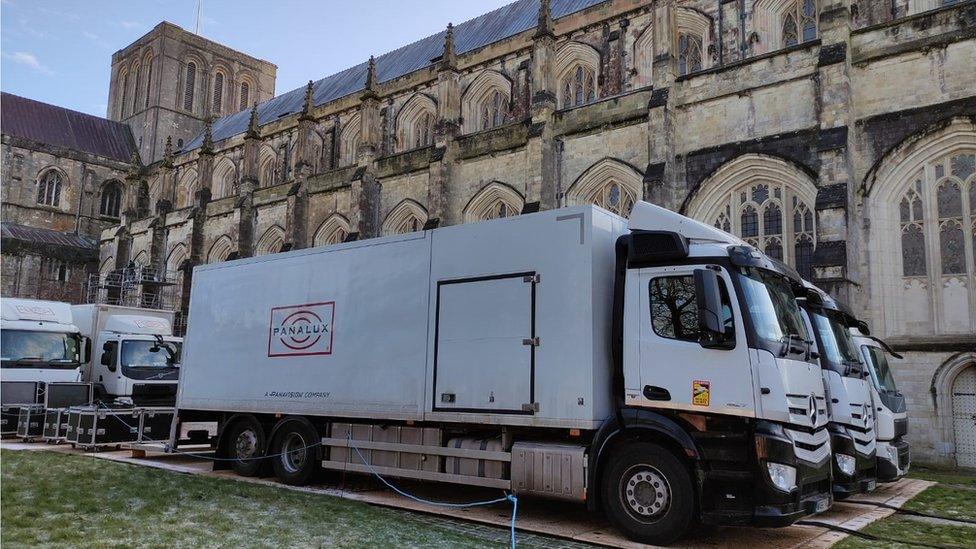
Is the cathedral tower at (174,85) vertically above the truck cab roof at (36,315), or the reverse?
the cathedral tower at (174,85)

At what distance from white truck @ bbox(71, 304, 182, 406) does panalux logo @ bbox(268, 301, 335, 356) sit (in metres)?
→ 7.43

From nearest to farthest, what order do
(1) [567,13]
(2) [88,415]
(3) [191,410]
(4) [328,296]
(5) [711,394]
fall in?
(5) [711,394], (4) [328,296], (3) [191,410], (2) [88,415], (1) [567,13]

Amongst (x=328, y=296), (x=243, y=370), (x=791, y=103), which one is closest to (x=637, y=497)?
(x=328, y=296)

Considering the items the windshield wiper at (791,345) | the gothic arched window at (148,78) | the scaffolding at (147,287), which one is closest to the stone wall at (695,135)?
Result: the scaffolding at (147,287)

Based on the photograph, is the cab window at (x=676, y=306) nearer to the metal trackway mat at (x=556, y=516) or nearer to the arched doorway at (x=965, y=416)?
the metal trackway mat at (x=556, y=516)

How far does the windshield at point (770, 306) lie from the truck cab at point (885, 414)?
396 centimetres

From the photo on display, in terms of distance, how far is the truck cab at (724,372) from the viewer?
638 centimetres

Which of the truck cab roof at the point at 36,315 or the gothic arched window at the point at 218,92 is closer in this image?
the truck cab roof at the point at 36,315

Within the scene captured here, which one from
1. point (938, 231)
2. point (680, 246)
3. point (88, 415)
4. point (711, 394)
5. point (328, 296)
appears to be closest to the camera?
point (711, 394)

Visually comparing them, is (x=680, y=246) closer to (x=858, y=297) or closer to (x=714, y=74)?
(x=858, y=297)

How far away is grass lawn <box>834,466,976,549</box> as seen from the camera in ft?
22.5

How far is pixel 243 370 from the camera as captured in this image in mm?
10734

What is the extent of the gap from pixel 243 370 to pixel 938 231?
1390 cm

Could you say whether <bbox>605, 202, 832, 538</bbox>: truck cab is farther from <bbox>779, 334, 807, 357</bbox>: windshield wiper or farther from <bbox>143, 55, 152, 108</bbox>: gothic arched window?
<bbox>143, 55, 152, 108</bbox>: gothic arched window
